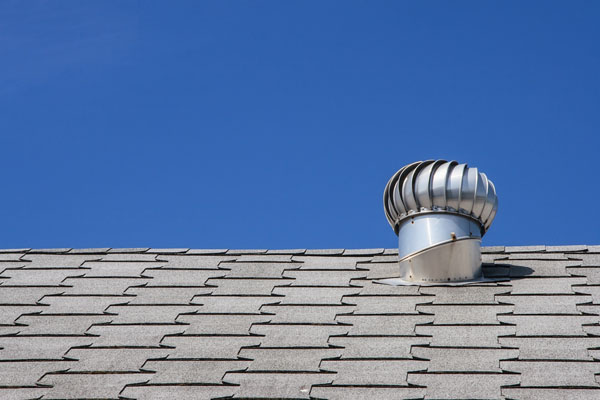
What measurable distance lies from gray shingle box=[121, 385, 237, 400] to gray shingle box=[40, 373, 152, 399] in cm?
9

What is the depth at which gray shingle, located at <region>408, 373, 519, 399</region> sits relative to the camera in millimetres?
4918

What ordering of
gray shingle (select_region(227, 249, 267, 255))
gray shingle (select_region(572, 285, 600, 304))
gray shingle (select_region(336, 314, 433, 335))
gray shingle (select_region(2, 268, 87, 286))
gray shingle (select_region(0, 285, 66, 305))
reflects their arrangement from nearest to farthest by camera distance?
gray shingle (select_region(336, 314, 433, 335)) < gray shingle (select_region(572, 285, 600, 304)) < gray shingle (select_region(0, 285, 66, 305)) < gray shingle (select_region(2, 268, 87, 286)) < gray shingle (select_region(227, 249, 267, 255))

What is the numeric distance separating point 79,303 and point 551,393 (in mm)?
3462

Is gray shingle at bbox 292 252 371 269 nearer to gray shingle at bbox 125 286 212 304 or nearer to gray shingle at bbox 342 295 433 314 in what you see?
gray shingle at bbox 342 295 433 314

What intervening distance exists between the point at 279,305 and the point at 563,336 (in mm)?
1942

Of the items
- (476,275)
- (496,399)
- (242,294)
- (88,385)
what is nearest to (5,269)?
(242,294)

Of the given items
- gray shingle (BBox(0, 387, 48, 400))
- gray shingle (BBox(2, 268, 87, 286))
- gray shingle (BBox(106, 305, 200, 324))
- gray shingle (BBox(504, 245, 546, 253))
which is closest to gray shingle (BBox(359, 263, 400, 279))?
gray shingle (BBox(504, 245, 546, 253))

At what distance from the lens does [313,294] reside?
6.77 meters

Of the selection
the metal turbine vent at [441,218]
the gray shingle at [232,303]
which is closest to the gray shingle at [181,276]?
the gray shingle at [232,303]

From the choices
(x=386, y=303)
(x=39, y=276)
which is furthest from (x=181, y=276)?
(x=386, y=303)

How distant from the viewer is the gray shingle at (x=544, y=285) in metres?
6.59

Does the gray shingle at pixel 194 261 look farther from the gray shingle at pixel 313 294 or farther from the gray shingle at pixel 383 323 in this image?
the gray shingle at pixel 383 323

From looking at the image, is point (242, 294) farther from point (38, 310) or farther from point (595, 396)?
point (595, 396)

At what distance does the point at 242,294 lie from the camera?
6.83 meters
